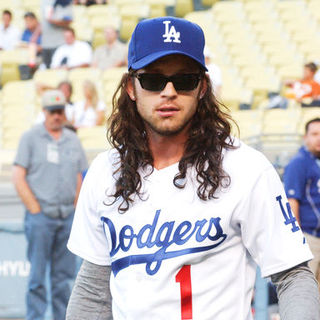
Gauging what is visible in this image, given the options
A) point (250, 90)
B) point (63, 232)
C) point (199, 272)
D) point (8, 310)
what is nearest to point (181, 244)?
point (199, 272)

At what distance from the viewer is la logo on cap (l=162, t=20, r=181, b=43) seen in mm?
2416

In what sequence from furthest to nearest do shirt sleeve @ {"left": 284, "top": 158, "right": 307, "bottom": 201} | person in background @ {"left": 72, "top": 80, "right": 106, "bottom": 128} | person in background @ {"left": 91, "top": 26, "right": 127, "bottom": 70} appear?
person in background @ {"left": 91, "top": 26, "right": 127, "bottom": 70}
person in background @ {"left": 72, "top": 80, "right": 106, "bottom": 128}
shirt sleeve @ {"left": 284, "top": 158, "right": 307, "bottom": 201}

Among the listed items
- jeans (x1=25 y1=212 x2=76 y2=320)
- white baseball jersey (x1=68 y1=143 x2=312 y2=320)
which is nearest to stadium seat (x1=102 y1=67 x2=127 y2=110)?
jeans (x1=25 y1=212 x2=76 y2=320)

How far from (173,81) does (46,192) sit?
194 inches

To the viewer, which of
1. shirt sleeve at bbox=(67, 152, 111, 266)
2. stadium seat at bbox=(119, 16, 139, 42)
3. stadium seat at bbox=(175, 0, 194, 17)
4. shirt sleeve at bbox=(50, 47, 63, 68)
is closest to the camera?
shirt sleeve at bbox=(67, 152, 111, 266)

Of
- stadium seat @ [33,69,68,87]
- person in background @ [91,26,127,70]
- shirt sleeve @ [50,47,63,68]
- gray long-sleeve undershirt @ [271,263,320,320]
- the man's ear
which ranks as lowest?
gray long-sleeve undershirt @ [271,263,320,320]

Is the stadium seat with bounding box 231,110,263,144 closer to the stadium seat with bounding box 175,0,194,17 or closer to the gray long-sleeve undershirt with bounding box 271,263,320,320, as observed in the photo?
the stadium seat with bounding box 175,0,194,17

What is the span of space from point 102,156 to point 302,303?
2.59ft

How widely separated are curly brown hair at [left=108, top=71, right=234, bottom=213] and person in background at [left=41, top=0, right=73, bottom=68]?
13.0m

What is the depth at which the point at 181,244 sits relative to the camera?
2.41 metres

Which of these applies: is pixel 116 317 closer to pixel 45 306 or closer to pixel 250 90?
pixel 45 306

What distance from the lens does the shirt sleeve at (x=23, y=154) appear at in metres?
7.18

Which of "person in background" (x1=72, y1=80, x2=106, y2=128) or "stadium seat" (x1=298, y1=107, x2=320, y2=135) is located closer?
"stadium seat" (x1=298, y1=107, x2=320, y2=135)

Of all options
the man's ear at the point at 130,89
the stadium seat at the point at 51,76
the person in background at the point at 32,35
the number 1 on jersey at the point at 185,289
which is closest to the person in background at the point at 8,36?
the person in background at the point at 32,35
